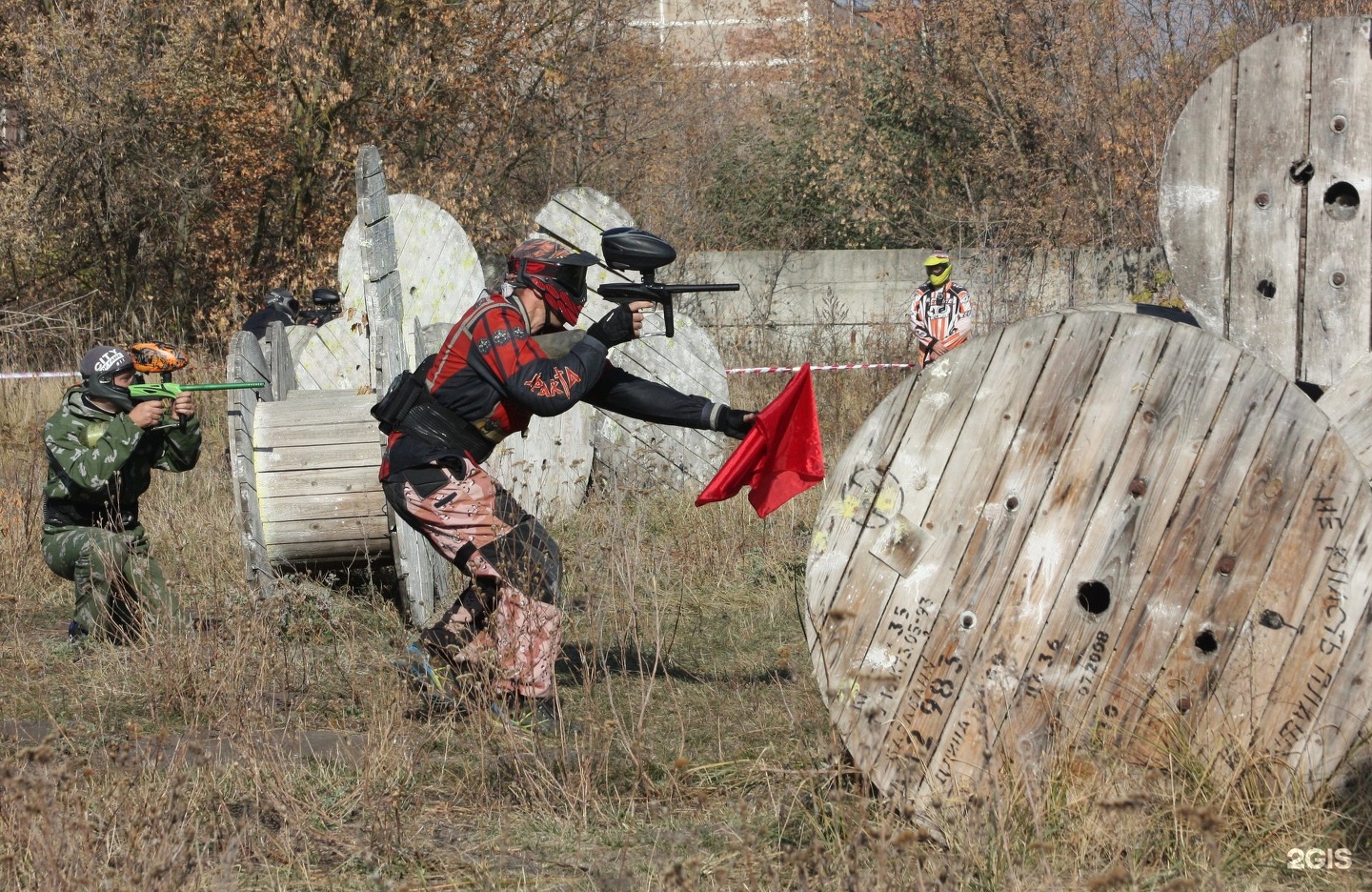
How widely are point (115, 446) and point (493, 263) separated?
10.9 metres

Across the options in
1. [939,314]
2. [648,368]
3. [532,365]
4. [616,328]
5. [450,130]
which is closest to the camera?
[532,365]

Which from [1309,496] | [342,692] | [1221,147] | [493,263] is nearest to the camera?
[1309,496]

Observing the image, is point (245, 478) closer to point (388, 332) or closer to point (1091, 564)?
point (388, 332)

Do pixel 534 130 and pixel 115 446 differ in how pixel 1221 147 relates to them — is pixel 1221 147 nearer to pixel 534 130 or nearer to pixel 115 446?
pixel 115 446

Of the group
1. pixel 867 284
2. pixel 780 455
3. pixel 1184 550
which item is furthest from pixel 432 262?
pixel 867 284

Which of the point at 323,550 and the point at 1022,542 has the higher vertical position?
the point at 1022,542

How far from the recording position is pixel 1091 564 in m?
3.74

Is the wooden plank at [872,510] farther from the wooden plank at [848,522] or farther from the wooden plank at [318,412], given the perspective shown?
the wooden plank at [318,412]

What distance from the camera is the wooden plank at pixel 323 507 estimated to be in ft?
21.8

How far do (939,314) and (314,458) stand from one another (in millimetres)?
6309

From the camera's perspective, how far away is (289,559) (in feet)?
22.1

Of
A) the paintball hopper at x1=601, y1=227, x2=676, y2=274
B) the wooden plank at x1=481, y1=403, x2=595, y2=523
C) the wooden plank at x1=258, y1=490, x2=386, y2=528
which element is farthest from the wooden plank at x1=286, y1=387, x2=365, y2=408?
the paintball hopper at x1=601, y1=227, x2=676, y2=274

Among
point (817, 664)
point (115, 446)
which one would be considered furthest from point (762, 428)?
point (115, 446)

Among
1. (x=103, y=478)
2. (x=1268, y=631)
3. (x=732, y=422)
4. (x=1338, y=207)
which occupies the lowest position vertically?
(x=103, y=478)
